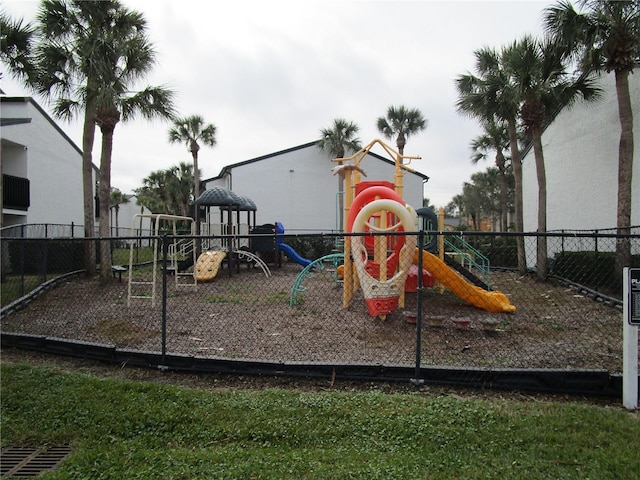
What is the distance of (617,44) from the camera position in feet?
34.9

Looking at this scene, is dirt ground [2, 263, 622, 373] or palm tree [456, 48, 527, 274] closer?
dirt ground [2, 263, 622, 373]

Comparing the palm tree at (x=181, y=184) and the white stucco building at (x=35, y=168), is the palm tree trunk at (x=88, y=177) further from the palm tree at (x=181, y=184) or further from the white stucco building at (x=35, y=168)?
the palm tree at (x=181, y=184)

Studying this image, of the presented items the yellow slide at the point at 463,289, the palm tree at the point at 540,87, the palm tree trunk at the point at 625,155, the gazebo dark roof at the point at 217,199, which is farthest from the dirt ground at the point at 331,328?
the gazebo dark roof at the point at 217,199

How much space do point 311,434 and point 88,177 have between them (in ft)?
38.3

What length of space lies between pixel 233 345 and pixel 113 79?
955 cm

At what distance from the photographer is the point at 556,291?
1092cm

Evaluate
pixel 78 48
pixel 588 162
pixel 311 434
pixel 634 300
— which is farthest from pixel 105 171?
pixel 588 162

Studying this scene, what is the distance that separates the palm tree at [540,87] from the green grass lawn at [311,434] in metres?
10.8

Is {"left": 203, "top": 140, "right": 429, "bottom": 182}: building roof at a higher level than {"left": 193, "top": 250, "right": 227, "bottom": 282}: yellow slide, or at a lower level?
higher

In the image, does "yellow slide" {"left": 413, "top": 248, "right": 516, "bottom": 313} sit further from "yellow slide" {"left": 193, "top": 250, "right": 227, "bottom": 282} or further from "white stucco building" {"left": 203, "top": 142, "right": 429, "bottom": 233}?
"white stucco building" {"left": 203, "top": 142, "right": 429, "bottom": 233}

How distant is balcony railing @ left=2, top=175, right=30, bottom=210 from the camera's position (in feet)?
51.7

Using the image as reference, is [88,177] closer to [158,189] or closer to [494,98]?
[494,98]

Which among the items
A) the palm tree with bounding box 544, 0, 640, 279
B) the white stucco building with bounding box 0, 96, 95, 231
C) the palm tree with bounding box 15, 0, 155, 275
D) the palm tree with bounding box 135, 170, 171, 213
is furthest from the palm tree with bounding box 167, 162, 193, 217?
the palm tree with bounding box 544, 0, 640, 279

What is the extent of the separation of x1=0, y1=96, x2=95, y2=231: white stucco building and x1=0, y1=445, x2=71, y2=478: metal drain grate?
16138mm
